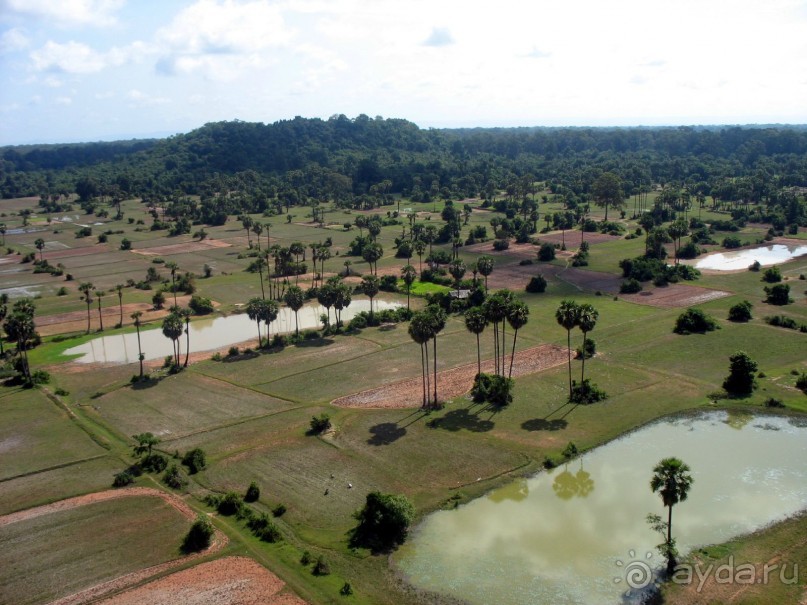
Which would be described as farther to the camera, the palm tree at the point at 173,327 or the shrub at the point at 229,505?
the palm tree at the point at 173,327

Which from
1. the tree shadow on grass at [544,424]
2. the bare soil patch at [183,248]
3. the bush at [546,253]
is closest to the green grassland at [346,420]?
the tree shadow on grass at [544,424]

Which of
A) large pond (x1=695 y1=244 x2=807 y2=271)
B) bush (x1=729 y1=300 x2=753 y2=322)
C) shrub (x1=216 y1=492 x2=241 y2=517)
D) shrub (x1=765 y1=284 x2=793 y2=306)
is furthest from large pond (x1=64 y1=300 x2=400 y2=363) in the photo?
large pond (x1=695 y1=244 x2=807 y2=271)

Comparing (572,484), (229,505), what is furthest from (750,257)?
(229,505)

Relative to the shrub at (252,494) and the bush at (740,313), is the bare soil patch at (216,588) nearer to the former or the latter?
the shrub at (252,494)

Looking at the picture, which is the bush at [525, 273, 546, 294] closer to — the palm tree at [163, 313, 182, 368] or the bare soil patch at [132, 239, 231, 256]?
the palm tree at [163, 313, 182, 368]

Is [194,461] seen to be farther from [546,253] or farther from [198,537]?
[546,253]

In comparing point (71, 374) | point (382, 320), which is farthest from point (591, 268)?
point (71, 374)
